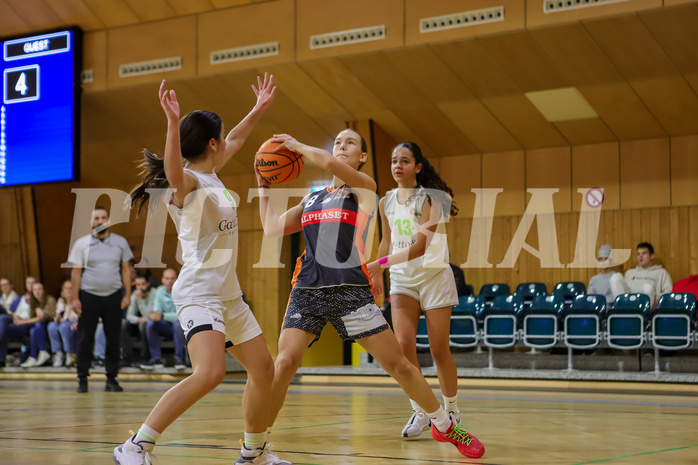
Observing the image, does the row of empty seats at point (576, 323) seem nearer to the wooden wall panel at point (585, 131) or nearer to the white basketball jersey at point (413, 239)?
the wooden wall panel at point (585, 131)

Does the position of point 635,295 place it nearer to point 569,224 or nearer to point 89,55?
point 569,224

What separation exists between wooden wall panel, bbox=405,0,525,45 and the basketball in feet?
21.9

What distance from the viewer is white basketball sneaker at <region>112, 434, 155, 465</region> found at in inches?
104

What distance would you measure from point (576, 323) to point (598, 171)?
343cm

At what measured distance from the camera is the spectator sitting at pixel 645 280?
9812mm

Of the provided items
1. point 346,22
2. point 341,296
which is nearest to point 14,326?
point 346,22

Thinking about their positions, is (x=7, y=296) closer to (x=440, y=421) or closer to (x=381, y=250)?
(x=381, y=250)

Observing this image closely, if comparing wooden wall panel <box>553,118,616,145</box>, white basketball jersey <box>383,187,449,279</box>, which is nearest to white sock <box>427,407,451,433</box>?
white basketball jersey <box>383,187,449,279</box>

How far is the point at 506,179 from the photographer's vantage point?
12.3m

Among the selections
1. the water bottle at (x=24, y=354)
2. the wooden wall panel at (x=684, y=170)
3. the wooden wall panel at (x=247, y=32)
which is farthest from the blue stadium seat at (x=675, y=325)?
the water bottle at (x=24, y=354)

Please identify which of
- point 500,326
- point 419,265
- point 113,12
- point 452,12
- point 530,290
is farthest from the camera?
point 113,12

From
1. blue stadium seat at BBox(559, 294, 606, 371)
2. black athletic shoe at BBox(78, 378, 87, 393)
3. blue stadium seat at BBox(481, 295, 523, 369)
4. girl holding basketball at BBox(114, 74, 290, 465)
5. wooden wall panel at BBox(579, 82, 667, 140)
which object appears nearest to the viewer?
girl holding basketball at BBox(114, 74, 290, 465)

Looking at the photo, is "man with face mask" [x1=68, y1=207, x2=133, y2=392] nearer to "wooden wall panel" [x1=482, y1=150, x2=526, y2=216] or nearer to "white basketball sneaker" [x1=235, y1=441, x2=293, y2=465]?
"white basketball sneaker" [x1=235, y1=441, x2=293, y2=465]

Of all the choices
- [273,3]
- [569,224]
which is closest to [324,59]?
[273,3]
